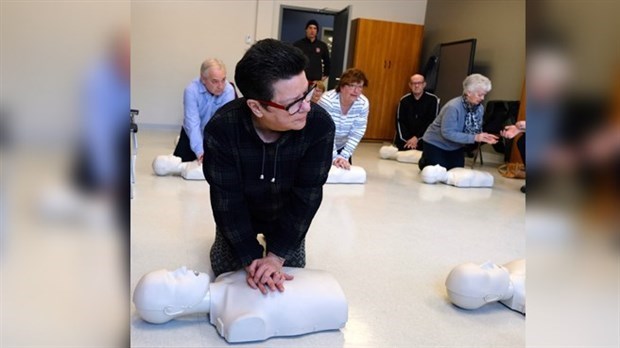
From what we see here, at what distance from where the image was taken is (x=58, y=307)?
0.22m

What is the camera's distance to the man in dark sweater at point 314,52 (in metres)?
5.46

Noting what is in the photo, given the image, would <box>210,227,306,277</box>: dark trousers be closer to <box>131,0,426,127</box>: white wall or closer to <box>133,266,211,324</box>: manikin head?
<box>133,266,211,324</box>: manikin head

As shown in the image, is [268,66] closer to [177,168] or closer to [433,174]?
[177,168]

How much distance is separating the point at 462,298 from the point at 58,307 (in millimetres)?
1437

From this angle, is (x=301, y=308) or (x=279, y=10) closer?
(x=301, y=308)

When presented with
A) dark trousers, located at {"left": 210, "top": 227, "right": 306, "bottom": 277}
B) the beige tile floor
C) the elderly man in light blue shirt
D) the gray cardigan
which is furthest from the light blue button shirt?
the gray cardigan

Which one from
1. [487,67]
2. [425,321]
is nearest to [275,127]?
[425,321]

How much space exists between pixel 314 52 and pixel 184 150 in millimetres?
2837

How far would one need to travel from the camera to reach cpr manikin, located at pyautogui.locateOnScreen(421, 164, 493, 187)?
3.49 metres

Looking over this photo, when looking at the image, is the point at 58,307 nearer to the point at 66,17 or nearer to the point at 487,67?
the point at 66,17

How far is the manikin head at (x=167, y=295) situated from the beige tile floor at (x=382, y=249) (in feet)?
0.15

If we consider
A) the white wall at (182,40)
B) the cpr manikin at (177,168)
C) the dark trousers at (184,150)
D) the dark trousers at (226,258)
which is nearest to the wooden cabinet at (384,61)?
the white wall at (182,40)

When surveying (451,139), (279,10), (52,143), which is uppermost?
(279,10)

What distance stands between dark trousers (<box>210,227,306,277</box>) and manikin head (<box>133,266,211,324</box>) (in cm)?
23
